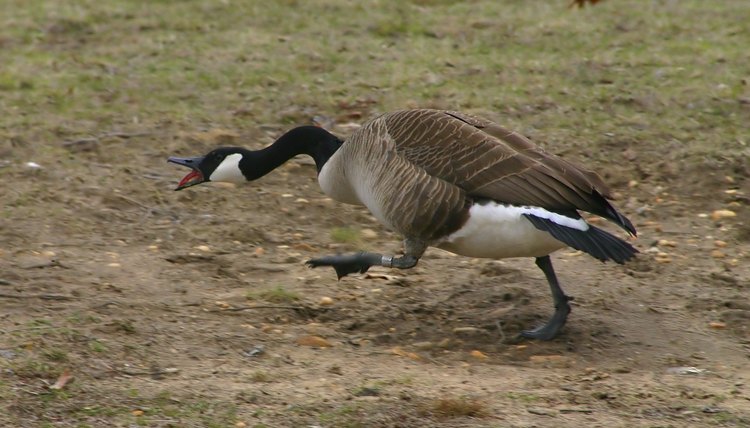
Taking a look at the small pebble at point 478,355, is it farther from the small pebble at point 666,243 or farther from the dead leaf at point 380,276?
the small pebble at point 666,243

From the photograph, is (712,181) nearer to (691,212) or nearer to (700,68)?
(691,212)

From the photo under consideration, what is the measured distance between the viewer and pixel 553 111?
8.59 m

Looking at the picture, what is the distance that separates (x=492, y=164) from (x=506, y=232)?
343mm

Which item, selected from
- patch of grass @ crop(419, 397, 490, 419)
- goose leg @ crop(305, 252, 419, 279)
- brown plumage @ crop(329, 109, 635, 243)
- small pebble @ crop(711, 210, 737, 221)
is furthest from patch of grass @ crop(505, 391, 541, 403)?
small pebble @ crop(711, 210, 737, 221)

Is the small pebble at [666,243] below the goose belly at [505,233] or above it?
below

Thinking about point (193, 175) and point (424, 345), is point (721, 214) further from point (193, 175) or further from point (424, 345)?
point (193, 175)

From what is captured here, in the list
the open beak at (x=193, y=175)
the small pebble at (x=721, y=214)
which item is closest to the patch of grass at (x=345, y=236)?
the open beak at (x=193, y=175)

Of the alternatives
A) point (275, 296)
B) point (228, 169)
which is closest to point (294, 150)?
point (228, 169)

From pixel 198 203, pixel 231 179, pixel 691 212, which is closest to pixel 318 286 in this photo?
pixel 231 179

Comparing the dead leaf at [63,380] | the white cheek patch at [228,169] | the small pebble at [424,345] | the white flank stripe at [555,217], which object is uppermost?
the white flank stripe at [555,217]

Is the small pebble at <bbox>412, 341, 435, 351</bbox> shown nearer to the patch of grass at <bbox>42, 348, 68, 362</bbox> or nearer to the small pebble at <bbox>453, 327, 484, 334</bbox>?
the small pebble at <bbox>453, 327, 484, 334</bbox>

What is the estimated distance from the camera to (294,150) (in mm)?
6590

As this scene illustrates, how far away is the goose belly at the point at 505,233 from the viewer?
210 inches

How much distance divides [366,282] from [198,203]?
1440mm
